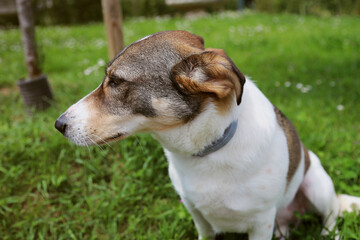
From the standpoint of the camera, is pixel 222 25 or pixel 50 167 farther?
pixel 222 25

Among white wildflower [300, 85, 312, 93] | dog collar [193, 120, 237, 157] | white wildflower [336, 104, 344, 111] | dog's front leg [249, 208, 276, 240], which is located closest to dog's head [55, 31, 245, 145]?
dog collar [193, 120, 237, 157]

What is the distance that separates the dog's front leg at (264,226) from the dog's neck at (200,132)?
1.87 ft

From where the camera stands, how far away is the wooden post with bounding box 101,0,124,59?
3.19m

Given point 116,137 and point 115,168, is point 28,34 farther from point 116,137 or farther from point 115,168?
point 116,137

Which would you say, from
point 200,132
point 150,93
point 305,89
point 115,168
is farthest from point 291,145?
point 305,89

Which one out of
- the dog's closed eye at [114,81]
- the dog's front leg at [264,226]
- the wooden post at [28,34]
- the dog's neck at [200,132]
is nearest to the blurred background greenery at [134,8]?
the wooden post at [28,34]

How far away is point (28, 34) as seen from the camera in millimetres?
3838

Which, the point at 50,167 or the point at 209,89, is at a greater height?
the point at 209,89

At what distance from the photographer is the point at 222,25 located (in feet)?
30.0

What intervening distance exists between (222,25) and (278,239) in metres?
7.71

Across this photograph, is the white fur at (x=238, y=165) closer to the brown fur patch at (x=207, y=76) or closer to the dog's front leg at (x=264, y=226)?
the dog's front leg at (x=264, y=226)

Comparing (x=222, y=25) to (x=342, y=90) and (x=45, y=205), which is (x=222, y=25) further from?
(x=45, y=205)

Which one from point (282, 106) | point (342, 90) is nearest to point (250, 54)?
point (342, 90)

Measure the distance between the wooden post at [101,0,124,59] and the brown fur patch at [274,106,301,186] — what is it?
1889 mm
